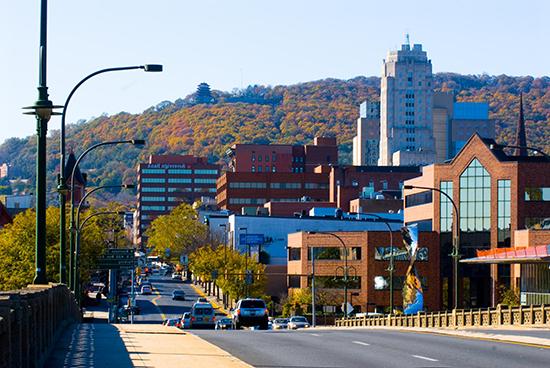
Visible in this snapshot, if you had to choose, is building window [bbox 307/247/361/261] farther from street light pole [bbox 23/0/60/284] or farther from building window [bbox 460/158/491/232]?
street light pole [bbox 23/0/60/284]

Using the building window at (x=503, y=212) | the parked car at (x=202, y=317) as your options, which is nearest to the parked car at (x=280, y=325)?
the parked car at (x=202, y=317)

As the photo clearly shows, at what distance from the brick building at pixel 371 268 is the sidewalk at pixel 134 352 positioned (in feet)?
259

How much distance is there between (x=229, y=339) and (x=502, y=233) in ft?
253

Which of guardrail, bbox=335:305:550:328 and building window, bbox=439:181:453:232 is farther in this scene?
building window, bbox=439:181:453:232

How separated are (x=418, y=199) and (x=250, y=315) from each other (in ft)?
195

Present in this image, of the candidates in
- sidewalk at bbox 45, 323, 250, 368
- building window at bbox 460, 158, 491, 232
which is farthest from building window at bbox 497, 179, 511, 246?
sidewalk at bbox 45, 323, 250, 368

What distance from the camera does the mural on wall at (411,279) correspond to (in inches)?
4035

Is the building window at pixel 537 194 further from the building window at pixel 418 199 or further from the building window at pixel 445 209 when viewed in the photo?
the building window at pixel 418 199

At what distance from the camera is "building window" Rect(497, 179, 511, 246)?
110938 mm

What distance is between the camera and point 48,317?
91.9 feet

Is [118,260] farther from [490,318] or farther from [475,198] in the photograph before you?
[475,198]

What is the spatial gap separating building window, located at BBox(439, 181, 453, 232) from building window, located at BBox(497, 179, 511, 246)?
5.15 meters

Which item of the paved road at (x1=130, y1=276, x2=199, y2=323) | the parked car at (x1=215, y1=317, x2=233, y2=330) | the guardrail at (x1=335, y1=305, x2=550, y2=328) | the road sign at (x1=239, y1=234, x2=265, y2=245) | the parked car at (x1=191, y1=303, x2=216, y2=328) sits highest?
the road sign at (x1=239, y1=234, x2=265, y2=245)

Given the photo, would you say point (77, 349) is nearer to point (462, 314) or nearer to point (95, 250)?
point (462, 314)
